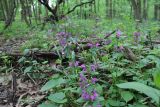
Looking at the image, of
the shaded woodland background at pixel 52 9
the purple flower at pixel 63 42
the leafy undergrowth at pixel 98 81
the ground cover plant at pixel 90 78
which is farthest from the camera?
the shaded woodland background at pixel 52 9

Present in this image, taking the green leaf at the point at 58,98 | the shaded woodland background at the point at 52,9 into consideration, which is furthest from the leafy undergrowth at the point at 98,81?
the shaded woodland background at the point at 52,9

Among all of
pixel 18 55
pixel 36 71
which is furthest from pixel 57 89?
pixel 18 55

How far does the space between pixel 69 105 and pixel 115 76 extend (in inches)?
17.8

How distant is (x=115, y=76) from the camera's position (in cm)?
238

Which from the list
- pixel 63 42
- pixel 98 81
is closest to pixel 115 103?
pixel 98 81

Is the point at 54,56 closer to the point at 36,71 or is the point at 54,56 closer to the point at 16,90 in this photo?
the point at 36,71

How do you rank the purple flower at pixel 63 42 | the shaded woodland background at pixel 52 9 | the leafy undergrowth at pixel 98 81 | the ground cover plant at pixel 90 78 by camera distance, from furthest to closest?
the shaded woodland background at pixel 52 9
the purple flower at pixel 63 42
the ground cover plant at pixel 90 78
the leafy undergrowth at pixel 98 81

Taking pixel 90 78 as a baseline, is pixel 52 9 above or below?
above

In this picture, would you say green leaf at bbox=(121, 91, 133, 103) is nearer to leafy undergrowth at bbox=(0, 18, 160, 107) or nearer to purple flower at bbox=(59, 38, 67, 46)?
leafy undergrowth at bbox=(0, 18, 160, 107)

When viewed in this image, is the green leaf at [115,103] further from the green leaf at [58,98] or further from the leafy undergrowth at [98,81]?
the green leaf at [58,98]

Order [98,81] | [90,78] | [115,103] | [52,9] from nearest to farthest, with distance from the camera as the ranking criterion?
[115,103], [90,78], [98,81], [52,9]

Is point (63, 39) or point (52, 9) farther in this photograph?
point (52, 9)

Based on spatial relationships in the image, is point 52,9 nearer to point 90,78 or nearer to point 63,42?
point 63,42

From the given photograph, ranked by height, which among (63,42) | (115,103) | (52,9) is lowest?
(115,103)
